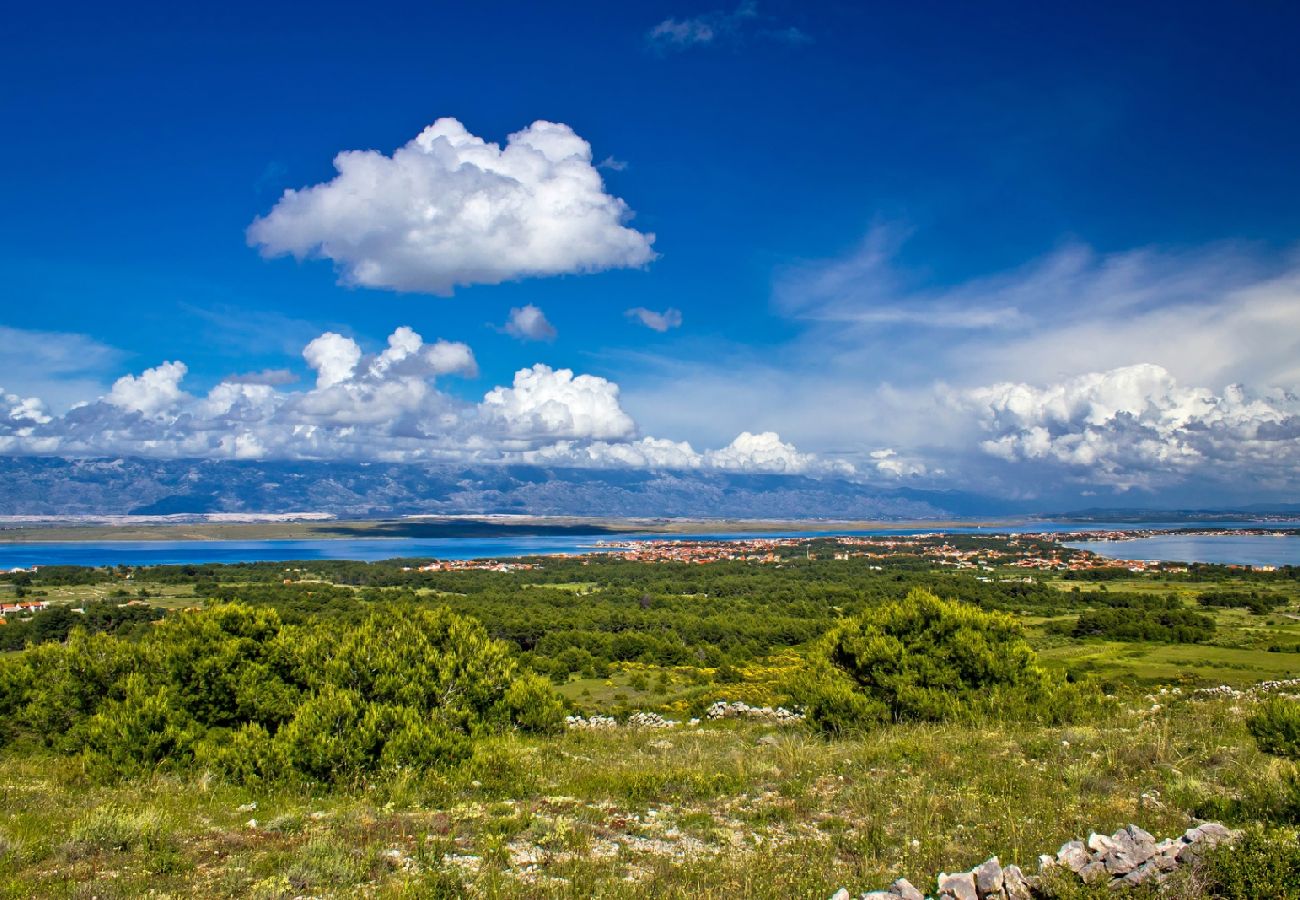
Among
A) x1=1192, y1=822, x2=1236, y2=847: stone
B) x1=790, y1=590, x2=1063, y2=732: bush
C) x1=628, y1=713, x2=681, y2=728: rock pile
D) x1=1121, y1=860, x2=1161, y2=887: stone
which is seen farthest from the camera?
x1=628, y1=713, x2=681, y2=728: rock pile

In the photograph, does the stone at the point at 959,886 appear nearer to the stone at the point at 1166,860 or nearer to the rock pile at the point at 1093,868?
the rock pile at the point at 1093,868

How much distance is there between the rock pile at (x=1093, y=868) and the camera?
620 cm

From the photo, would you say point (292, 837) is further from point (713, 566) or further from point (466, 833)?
point (713, 566)

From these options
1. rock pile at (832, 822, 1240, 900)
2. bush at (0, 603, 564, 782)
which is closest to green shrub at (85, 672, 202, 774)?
bush at (0, 603, 564, 782)

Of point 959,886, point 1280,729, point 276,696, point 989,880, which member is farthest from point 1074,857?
point 276,696

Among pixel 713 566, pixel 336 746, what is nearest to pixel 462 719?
pixel 336 746

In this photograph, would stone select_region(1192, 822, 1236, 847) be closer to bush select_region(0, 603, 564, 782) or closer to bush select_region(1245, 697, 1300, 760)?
bush select_region(1245, 697, 1300, 760)

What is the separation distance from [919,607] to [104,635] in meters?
24.0

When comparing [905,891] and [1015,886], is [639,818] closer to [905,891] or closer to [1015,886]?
[905,891]

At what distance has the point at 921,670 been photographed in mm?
19672

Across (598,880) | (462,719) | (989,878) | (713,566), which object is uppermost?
(989,878)

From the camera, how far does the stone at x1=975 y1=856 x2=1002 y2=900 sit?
20.4 ft

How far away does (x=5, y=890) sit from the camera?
276 inches

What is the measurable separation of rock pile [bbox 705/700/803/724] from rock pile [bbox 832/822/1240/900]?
800 inches
